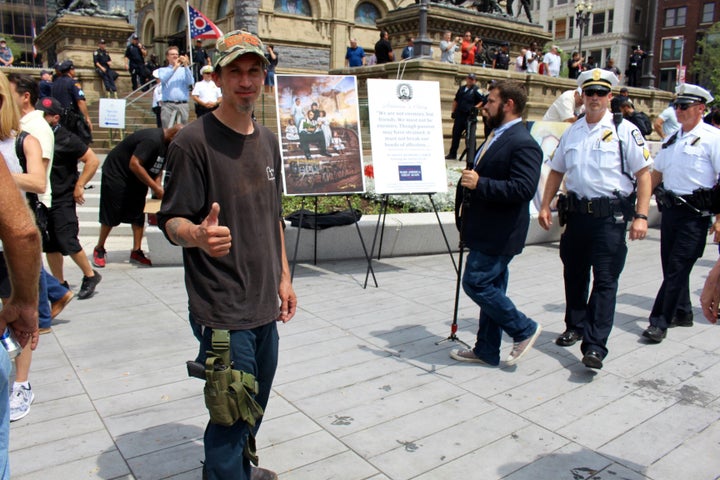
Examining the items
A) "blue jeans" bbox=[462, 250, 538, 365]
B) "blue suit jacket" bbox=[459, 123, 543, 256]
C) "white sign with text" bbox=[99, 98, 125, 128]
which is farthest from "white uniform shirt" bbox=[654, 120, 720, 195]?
"white sign with text" bbox=[99, 98, 125, 128]

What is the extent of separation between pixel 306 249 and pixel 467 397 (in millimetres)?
4207

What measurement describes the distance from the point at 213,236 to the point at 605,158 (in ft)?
11.2

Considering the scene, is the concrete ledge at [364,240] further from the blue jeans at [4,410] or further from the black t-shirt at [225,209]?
the blue jeans at [4,410]

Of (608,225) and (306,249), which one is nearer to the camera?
→ (608,225)

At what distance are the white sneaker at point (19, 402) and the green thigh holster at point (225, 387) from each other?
190cm

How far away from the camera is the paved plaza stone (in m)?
3.33

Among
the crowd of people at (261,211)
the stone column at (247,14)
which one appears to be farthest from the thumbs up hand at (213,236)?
the stone column at (247,14)

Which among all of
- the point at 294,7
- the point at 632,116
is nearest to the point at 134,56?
the point at 294,7

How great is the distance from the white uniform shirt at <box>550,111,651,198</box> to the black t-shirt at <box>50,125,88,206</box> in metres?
4.47

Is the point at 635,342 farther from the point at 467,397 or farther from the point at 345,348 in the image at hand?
the point at 345,348

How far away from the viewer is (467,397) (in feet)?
13.7

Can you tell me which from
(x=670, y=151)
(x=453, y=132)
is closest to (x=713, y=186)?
(x=670, y=151)

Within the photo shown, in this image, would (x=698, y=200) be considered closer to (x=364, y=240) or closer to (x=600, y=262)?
(x=600, y=262)

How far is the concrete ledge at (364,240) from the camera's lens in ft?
25.1
